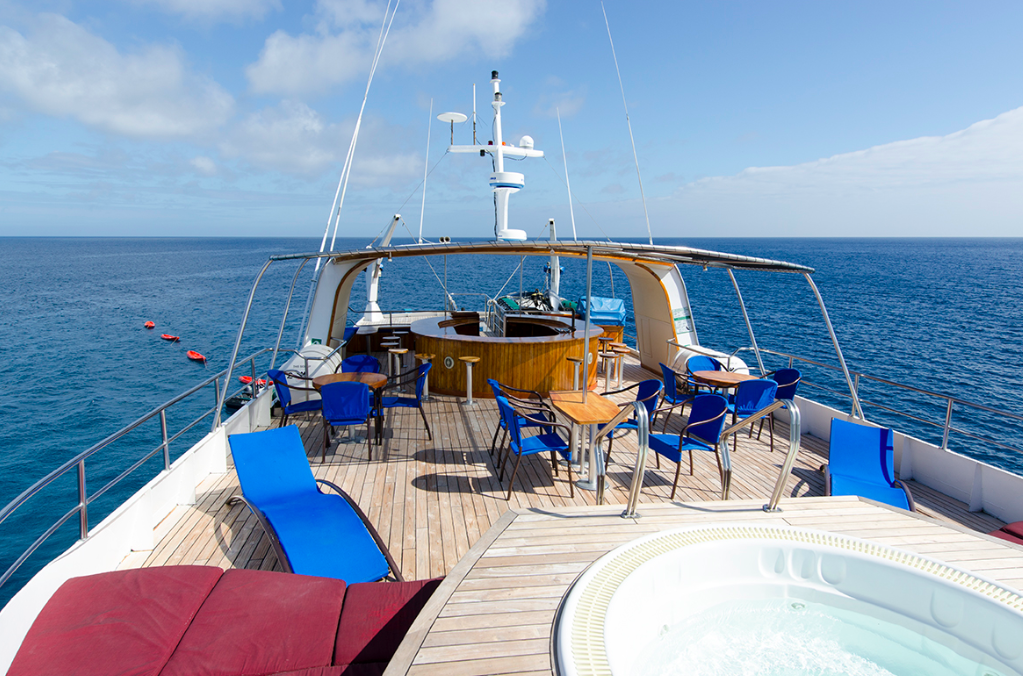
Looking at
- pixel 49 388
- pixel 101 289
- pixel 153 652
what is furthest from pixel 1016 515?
pixel 101 289

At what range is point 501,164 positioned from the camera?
35.9 feet

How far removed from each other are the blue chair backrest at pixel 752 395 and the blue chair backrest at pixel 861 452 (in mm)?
1079

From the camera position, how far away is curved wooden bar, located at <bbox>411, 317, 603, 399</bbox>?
27.9ft

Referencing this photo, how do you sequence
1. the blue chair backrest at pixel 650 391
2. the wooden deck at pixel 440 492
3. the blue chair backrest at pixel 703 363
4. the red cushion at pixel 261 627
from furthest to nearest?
the blue chair backrest at pixel 703 363, the blue chair backrest at pixel 650 391, the wooden deck at pixel 440 492, the red cushion at pixel 261 627

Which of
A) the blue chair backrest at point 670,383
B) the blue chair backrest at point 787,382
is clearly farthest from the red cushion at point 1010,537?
the blue chair backrest at point 670,383

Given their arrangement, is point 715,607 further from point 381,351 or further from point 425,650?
point 381,351

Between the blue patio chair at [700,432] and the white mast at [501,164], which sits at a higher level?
the white mast at [501,164]

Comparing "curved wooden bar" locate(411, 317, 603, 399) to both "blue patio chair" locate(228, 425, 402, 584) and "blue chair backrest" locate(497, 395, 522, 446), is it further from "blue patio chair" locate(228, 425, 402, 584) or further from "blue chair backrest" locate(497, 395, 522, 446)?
"blue patio chair" locate(228, 425, 402, 584)

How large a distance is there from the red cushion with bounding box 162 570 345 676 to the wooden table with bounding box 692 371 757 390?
5441mm

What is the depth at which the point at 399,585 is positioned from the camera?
3.05 m

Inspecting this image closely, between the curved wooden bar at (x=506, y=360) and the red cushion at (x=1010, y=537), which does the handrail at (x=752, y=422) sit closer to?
the red cushion at (x=1010, y=537)

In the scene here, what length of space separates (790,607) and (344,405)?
4595 mm

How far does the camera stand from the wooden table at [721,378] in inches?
272

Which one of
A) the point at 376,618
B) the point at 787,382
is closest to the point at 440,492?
the point at 376,618
